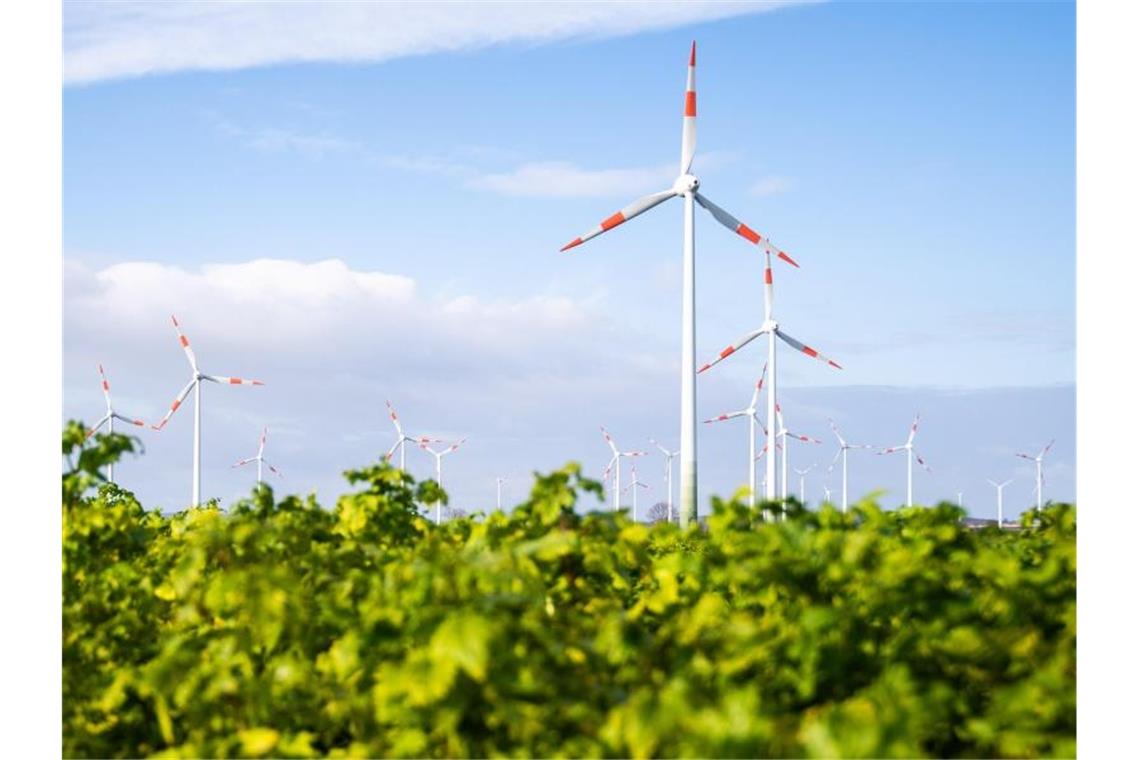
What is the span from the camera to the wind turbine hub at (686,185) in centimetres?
2659

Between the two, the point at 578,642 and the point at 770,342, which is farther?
the point at 770,342

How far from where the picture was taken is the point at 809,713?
15.5 feet

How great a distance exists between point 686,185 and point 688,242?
212 centimetres

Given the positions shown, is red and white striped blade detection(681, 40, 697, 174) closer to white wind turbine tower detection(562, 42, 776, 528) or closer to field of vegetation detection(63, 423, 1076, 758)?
white wind turbine tower detection(562, 42, 776, 528)

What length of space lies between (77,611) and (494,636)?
11.6 feet

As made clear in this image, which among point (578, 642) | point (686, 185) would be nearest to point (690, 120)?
point (686, 185)

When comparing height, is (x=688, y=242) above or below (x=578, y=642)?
above

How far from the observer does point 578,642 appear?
4.73 m

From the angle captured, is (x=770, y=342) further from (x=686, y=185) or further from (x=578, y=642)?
(x=578, y=642)

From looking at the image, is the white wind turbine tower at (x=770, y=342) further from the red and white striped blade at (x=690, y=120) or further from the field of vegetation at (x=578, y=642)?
the field of vegetation at (x=578, y=642)
